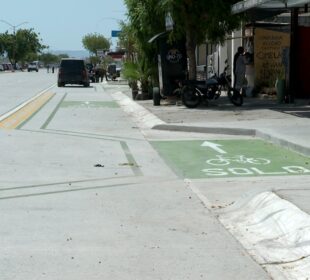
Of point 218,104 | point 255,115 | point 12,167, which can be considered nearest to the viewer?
point 12,167

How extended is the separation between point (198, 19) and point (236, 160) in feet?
39.1

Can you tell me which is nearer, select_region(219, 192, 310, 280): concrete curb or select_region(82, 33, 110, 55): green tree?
select_region(219, 192, 310, 280): concrete curb

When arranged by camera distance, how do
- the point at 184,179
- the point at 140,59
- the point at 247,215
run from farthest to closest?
the point at 140,59 → the point at 184,179 → the point at 247,215

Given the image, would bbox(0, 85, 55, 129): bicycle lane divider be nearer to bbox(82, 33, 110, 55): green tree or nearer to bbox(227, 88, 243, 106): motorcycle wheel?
bbox(227, 88, 243, 106): motorcycle wheel

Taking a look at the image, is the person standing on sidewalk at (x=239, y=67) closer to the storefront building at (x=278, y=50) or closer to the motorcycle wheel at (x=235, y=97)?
the storefront building at (x=278, y=50)

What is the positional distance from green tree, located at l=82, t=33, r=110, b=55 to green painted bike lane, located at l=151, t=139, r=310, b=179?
110691 mm

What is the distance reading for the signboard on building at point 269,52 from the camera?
25609 millimetres

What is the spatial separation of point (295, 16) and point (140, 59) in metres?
9.17

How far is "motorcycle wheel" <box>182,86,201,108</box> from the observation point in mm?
21672

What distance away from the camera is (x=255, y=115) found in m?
18.4

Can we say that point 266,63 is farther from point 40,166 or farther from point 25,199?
point 25,199

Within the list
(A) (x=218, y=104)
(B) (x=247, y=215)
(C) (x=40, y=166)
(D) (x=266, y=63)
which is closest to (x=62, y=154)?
(C) (x=40, y=166)

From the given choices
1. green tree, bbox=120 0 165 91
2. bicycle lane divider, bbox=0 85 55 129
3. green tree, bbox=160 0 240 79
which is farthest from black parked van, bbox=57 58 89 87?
green tree, bbox=160 0 240 79

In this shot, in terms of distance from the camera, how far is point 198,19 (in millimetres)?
22344
